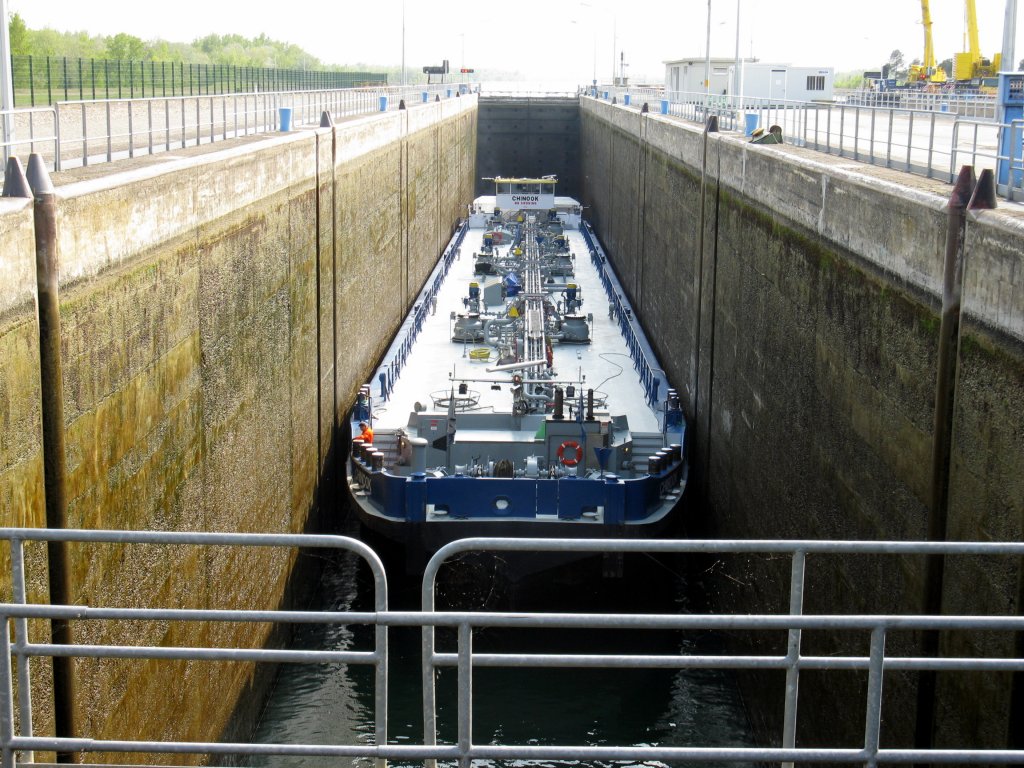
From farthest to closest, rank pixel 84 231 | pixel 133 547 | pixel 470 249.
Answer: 1. pixel 470 249
2. pixel 133 547
3. pixel 84 231

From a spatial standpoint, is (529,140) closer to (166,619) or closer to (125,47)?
(125,47)

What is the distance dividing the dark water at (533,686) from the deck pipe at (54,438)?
189 inches

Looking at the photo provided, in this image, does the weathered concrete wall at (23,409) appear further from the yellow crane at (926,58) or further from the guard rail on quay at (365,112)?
the yellow crane at (926,58)

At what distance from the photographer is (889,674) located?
370 inches

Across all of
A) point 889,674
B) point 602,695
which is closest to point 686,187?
point 602,695

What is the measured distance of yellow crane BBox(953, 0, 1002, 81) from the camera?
62.2 metres

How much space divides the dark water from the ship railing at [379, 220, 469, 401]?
532 cm

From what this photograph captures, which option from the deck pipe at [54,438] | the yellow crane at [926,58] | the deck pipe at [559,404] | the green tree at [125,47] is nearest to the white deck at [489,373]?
the deck pipe at [559,404]

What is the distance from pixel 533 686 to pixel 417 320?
1421 cm

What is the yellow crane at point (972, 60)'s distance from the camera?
62188 mm

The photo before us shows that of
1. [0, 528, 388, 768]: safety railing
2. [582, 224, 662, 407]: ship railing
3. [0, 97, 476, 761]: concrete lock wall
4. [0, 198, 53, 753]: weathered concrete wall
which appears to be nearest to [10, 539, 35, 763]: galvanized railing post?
[0, 528, 388, 768]: safety railing

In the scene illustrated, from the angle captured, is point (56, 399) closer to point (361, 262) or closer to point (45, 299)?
point (45, 299)

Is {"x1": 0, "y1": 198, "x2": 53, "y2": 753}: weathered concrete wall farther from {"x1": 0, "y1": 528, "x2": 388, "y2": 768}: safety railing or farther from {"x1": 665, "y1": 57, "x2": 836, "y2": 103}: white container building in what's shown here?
{"x1": 665, "y1": 57, "x2": 836, "y2": 103}: white container building

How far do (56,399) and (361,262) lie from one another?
1541cm
